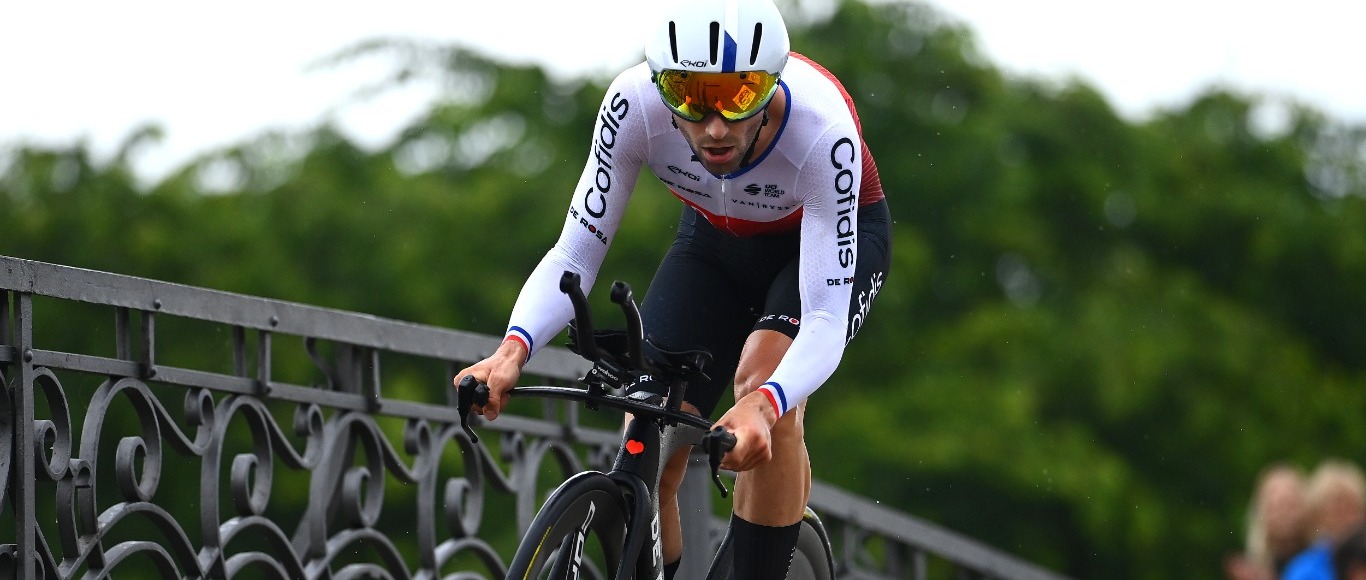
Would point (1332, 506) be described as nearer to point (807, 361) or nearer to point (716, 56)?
point (807, 361)

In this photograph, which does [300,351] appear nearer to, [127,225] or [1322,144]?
[127,225]

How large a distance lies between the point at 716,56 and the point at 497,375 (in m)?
0.84

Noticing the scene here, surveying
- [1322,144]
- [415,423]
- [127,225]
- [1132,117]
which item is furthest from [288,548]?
[1322,144]

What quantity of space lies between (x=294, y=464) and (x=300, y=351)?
13.6 meters

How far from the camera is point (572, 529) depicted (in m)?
3.76

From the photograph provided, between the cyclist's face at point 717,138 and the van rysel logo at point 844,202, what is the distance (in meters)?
0.28

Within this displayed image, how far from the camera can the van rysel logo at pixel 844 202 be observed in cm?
420

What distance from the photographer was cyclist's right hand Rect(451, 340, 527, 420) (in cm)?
385

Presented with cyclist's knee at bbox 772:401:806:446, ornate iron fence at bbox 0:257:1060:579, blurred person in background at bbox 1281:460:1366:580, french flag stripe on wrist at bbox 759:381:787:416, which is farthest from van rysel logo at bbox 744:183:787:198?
blurred person in background at bbox 1281:460:1366:580

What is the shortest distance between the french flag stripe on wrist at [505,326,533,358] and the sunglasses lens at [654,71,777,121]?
2.04ft

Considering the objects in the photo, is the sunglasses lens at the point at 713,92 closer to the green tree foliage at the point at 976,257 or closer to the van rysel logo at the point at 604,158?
the van rysel logo at the point at 604,158

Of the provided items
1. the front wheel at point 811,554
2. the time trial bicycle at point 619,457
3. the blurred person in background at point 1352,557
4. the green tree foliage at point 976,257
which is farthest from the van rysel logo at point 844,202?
the green tree foliage at point 976,257

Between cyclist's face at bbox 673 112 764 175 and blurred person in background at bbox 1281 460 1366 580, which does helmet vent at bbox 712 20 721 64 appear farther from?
blurred person in background at bbox 1281 460 1366 580

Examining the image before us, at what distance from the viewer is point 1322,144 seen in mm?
24625
